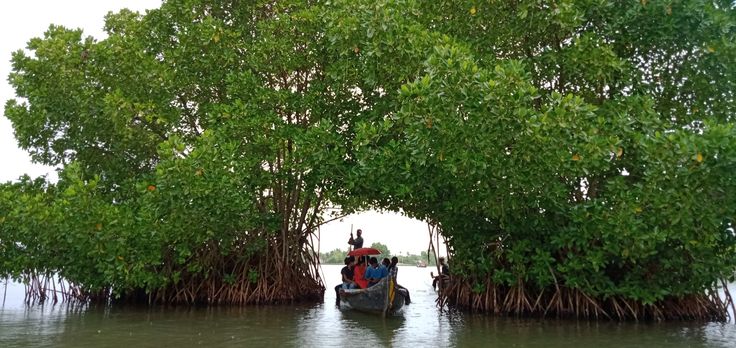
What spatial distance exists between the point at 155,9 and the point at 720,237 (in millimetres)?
13355

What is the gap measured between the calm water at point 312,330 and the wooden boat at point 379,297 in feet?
0.84

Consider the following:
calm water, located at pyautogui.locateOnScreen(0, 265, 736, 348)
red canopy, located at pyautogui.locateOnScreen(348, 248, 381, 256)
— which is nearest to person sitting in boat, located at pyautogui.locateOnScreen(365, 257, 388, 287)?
red canopy, located at pyautogui.locateOnScreen(348, 248, 381, 256)

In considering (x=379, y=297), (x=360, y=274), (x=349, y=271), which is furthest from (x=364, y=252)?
(x=379, y=297)

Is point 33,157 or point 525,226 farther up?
point 33,157

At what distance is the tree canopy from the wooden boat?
1.59 meters

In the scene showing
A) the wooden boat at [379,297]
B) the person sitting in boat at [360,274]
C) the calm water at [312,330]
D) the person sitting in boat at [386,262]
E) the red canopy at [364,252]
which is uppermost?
the red canopy at [364,252]

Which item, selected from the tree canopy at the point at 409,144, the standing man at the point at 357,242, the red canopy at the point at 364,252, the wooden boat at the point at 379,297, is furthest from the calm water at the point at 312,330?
the standing man at the point at 357,242

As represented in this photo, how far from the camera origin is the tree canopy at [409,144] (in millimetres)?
9891

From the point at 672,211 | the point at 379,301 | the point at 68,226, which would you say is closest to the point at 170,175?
the point at 68,226

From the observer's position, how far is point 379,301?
41.7 ft

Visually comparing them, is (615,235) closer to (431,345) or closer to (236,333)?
(431,345)

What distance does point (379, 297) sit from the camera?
12.6 m

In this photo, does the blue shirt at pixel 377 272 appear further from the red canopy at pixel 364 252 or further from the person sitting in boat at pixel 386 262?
the red canopy at pixel 364 252

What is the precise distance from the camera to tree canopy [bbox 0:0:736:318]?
9891 millimetres
